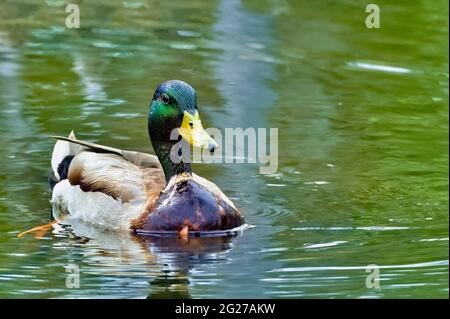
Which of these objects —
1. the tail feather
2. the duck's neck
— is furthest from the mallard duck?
the tail feather

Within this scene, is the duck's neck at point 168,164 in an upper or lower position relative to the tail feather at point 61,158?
upper

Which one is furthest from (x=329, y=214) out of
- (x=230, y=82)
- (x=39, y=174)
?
(x=230, y=82)

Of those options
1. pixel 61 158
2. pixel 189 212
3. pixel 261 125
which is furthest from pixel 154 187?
pixel 261 125

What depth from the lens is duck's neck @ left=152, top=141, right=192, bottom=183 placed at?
11.1m

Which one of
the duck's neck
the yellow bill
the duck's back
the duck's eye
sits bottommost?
the duck's back

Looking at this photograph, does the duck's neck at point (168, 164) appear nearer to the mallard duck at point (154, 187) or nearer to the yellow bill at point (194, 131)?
the mallard duck at point (154, 187)

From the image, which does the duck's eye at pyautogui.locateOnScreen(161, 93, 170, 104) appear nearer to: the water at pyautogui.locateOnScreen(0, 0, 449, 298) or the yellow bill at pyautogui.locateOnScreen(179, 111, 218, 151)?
the yellow bill at pyautogui.locateOnScreen(179, 111, 218, 151)

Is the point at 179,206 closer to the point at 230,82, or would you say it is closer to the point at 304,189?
the point at 304,189

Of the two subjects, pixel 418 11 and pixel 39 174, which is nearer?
pixel 39 174

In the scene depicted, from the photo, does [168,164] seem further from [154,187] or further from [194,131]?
[194,131]

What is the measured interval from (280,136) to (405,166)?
1.37 m

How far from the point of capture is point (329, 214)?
11055 millimetres

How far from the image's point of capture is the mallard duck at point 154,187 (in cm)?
1080

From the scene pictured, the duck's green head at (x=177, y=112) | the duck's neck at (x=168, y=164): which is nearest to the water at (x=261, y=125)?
the duck's neck at (x=168, y=164)
